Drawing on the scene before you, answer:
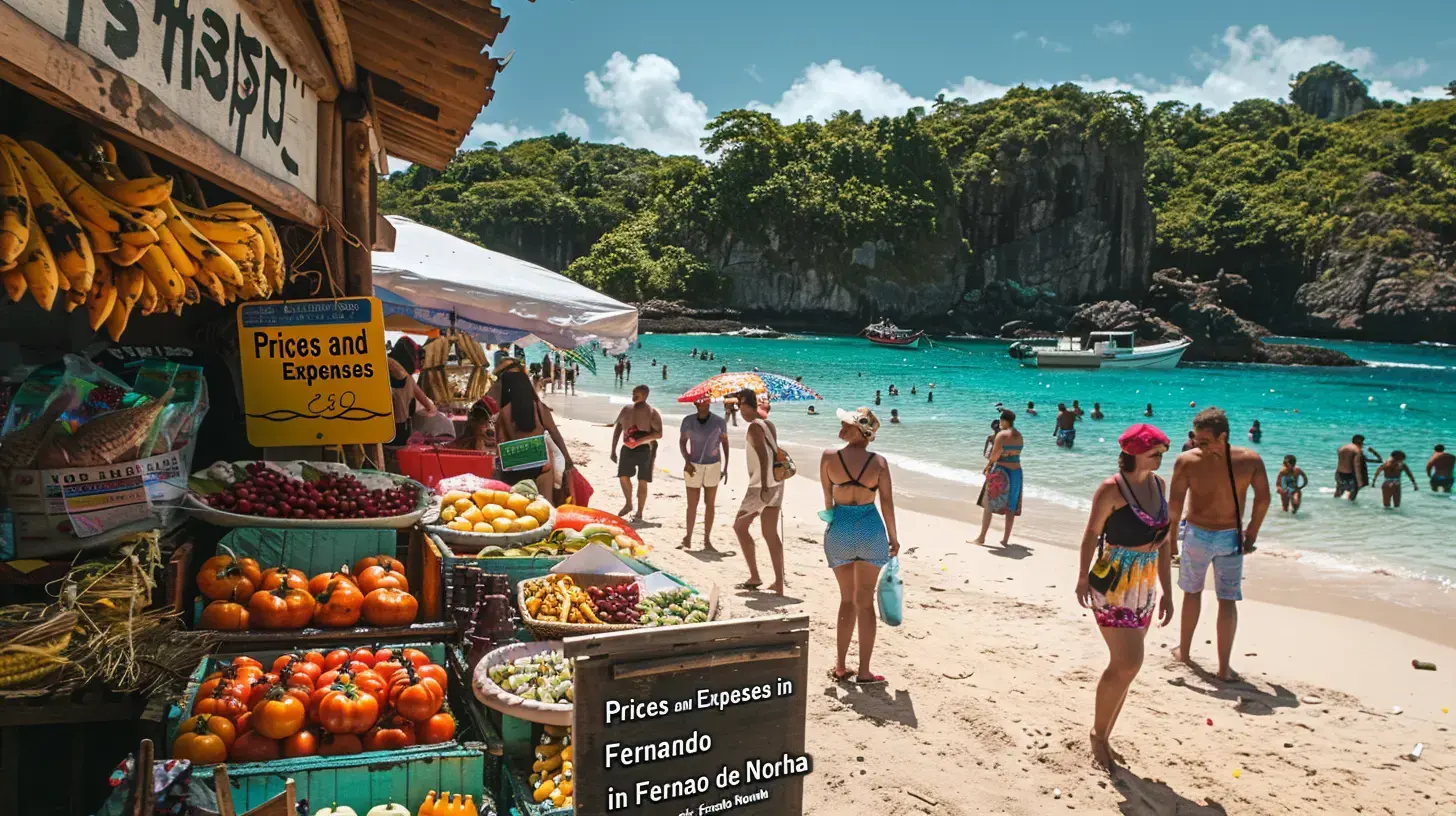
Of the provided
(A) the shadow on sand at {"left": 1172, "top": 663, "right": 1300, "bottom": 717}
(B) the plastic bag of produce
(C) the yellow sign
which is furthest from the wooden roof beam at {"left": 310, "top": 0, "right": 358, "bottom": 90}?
(A) the shadow on sand at {"left": 1172, "top": 663, "right": 1300, "bottom": 717}

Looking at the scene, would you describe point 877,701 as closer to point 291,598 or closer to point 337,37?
point 291,598

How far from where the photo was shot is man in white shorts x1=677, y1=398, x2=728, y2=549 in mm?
10055

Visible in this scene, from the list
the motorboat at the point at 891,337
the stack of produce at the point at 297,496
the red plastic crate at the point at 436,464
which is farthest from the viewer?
the motorboat at the point at 891,337

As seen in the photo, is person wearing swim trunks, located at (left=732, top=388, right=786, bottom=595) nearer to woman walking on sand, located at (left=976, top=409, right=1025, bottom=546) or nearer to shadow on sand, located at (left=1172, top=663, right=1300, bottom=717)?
shadow on sand, located at (left=1172, top=663, right=1300, bottom=717)

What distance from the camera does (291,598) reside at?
150 inches

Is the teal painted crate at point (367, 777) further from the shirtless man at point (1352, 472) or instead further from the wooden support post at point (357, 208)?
the shirtless man at point (1352, 472)

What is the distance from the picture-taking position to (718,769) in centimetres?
254

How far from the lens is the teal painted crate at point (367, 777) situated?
2.82m

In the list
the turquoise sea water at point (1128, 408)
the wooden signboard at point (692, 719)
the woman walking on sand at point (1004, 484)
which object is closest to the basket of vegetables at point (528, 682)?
the wooden signboard at point (692, 719)

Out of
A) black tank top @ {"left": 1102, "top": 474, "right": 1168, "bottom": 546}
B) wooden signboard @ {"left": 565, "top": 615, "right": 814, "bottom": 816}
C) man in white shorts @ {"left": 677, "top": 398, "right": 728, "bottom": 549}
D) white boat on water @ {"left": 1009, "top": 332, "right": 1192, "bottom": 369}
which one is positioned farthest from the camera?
white boat on water @ {"left": 1009, "top": 332, "right": 1192, "bottom": 369}

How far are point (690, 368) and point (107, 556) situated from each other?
155 feet

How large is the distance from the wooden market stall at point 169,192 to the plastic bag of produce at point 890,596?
273 cm

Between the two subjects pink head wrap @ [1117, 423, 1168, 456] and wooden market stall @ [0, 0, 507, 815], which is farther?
pink head wrap @ [1117, 423, 1168, 456]

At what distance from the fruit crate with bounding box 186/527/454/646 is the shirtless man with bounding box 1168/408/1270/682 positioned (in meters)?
4.61
